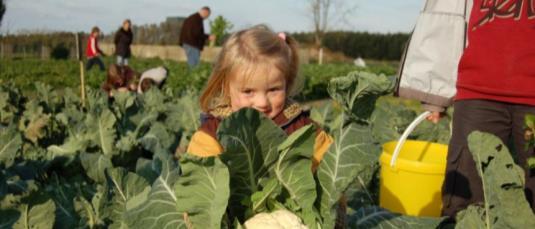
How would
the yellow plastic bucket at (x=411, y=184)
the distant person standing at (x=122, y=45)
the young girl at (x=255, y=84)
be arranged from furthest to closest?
the distant person standing at (x=122, y=45) < the yellow plastic bucket at (x=411, y=184) < the young girl at (x=255, y=84)

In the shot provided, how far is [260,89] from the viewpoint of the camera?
1725 mm

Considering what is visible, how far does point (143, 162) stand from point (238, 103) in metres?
0.75

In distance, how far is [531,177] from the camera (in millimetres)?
2074

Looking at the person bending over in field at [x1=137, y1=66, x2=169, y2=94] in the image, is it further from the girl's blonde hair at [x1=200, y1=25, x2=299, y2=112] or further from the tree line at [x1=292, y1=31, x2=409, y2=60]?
the tree line at [x1=292, y1=31, x2=409, y2=60]

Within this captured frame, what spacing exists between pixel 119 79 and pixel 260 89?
17.4ft

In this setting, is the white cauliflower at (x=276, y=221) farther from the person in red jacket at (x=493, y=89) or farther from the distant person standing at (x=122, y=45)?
the distant person standing at (x=122, y=45)

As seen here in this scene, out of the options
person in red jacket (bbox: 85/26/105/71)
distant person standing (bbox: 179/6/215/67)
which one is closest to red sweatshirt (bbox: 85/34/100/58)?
person in red jacket (bbox: 85/26/105/71)

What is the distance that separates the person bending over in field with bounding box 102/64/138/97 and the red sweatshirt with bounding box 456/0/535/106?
16.4 feet

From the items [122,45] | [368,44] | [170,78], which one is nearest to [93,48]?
[122,45]

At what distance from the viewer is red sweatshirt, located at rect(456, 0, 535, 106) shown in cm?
209

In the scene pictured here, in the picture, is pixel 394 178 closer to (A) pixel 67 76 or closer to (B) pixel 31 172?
(B) pixel 31 172

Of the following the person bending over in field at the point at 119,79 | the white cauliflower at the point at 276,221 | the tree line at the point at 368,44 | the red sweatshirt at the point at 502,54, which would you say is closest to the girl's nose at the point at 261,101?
the white cauliflower at the point at 276,221

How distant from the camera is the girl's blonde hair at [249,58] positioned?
68.8 inches

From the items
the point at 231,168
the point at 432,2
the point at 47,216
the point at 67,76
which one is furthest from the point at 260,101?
the point at 67,76
